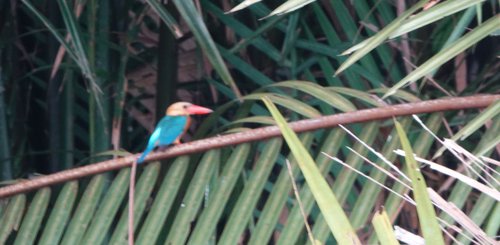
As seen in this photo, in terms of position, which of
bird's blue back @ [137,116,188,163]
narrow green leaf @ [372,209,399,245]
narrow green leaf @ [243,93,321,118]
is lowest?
bird's blue back @ [137,116,188,163]

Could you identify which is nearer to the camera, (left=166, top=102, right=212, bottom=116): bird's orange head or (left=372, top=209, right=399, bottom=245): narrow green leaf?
(left=372, top=209, right=399, bottom=245): narrow green leaf

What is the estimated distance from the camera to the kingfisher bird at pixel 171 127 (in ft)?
6.84

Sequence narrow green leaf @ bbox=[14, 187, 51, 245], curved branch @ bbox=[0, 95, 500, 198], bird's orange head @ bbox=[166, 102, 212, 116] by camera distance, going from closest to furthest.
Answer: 1. curved branch @ bbox=[0, 95, 500, 198]
2. narrow green leaf @ bbox=[14, 187, 51, 245]
3. bird's orange head @ bbox=[166, 102, 212, 116]

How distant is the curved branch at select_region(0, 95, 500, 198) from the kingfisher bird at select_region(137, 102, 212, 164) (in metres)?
0.06

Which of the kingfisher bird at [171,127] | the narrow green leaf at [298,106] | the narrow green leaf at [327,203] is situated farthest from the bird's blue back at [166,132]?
the narrow green leaf at [327,203]

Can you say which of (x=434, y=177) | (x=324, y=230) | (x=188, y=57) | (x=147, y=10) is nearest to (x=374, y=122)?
(x=324, y=230)

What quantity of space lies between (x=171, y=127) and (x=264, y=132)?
0.39 meters

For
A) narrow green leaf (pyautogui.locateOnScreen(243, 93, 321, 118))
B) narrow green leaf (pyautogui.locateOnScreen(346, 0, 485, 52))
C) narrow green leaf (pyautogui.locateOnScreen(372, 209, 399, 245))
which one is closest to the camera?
narrow green leaf (pyautogui.locateOnScreen(372, 209, 399, 245))

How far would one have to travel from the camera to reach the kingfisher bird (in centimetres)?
209

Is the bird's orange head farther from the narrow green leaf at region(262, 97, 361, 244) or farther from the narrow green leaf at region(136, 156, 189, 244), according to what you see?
the narrow green leaf at region(262, 97, 361, 244)

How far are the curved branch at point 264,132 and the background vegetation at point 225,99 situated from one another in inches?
0.7

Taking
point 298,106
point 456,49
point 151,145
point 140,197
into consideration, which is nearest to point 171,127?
point 151,145

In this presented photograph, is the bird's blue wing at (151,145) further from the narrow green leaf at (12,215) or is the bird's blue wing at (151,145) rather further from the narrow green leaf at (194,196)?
the narrow green leaf at (12,215)

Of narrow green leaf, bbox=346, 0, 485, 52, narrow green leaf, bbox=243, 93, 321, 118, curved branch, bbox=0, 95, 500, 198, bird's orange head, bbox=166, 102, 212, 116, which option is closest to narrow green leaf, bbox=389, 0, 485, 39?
narrow green leaf, bbox=346, 0, 485, 52
